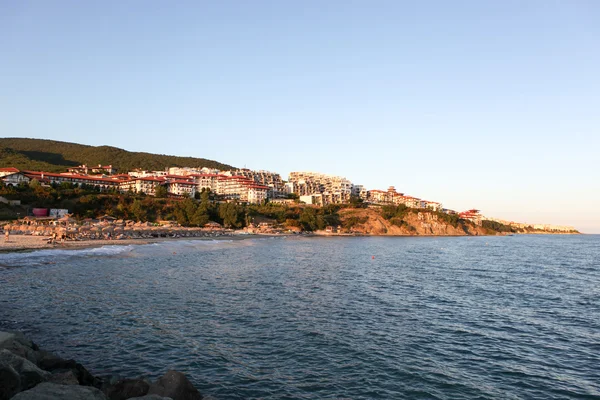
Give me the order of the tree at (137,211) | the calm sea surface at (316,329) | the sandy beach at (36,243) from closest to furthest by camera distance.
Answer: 1. the calm sea surface at (316,329)
2. the sandy beach at (36,243)
3. the tree at (137,211)

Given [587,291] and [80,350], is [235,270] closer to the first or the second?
[80,350]

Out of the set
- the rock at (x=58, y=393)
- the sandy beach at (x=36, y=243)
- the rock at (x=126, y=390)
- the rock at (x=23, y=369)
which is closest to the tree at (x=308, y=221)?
the sandy beach at (x=36, y=243)

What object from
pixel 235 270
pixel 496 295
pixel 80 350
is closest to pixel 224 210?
pixel 235 270

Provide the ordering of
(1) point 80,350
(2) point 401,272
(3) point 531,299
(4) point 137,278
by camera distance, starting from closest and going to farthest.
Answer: (1) point 80,350 < (3) point 531,299 < (4) point 137,278 < (2) point 401,272

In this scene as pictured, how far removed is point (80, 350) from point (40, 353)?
9.45 feet

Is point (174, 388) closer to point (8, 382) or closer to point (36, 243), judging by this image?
point (8, 382)

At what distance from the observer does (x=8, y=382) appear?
9.59 metres

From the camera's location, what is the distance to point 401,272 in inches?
1674

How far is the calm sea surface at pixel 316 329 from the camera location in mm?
13984

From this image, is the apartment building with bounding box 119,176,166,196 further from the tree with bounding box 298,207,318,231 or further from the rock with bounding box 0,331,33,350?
the rock with bounding box 0,331,33,350

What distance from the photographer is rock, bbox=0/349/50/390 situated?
10.0 m

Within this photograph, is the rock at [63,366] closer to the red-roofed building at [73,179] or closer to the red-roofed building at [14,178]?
the red-roofed building at [14,178]

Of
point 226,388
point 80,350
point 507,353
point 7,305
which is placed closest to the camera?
point 226,388

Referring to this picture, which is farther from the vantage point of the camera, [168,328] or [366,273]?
[366,273]
